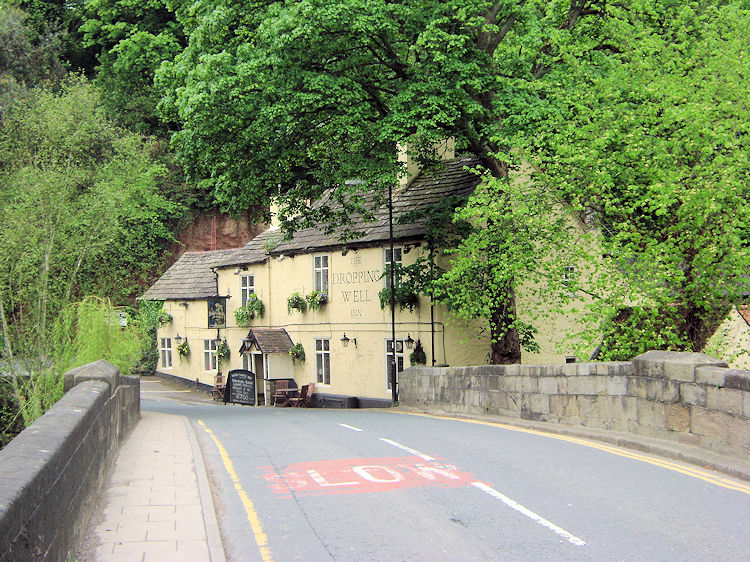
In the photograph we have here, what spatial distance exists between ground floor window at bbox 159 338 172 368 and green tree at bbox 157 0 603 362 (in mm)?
25961

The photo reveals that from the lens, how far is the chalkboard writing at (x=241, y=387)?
108 feet

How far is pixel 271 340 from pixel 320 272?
3891 mm

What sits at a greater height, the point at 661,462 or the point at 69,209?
the point at 69,209

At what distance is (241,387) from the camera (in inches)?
1316

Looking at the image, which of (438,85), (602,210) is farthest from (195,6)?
(602,210)

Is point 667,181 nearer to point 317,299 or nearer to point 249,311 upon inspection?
point 317,299

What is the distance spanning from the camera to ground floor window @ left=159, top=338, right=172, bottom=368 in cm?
4656

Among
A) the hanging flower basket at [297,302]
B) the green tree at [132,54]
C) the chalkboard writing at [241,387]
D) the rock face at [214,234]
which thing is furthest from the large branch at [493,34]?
the rock face at [214,234]

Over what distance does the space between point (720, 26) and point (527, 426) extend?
9.26 metres

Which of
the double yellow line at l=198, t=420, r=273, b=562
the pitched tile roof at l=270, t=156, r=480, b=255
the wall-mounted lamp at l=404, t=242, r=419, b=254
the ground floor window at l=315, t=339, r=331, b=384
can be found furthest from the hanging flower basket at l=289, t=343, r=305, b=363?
the double yellow line at l=198, t=420, r=273, b=562

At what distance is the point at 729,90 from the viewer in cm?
1447

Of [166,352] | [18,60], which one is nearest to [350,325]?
[166,352]

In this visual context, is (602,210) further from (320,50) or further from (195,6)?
(195,6)

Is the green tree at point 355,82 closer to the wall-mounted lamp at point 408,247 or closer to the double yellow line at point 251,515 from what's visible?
the wall-mounted lamp at point 408,247
